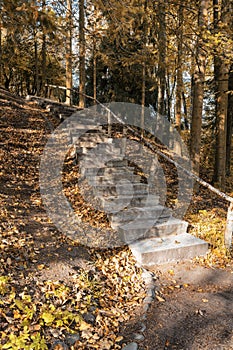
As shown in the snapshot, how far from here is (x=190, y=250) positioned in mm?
4863

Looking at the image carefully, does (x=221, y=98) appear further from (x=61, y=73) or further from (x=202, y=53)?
(x=61, y=73)

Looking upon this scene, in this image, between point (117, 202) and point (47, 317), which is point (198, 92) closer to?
point (117, 202)

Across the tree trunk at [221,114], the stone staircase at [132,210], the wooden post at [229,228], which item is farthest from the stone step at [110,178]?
the tree trunk at [221,114]

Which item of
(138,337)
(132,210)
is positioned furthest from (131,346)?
(132,210)

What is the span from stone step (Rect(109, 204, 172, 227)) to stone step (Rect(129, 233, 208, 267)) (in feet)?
1.87

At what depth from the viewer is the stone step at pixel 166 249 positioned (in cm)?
460

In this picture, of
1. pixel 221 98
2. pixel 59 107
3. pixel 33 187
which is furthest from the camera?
pixel 59 107

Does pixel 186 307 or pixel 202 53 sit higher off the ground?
pixel 202 53

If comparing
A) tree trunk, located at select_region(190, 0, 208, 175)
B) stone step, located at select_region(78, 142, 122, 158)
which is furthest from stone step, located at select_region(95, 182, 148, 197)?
tree trunk, located at select_region(190, 0, 208, 175)

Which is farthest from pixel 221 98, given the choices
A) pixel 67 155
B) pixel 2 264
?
pixel 2 264

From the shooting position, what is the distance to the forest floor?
117 inches

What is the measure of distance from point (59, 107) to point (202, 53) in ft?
20.6

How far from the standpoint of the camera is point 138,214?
5.58 meters

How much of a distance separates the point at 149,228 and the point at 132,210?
628 millimetres
